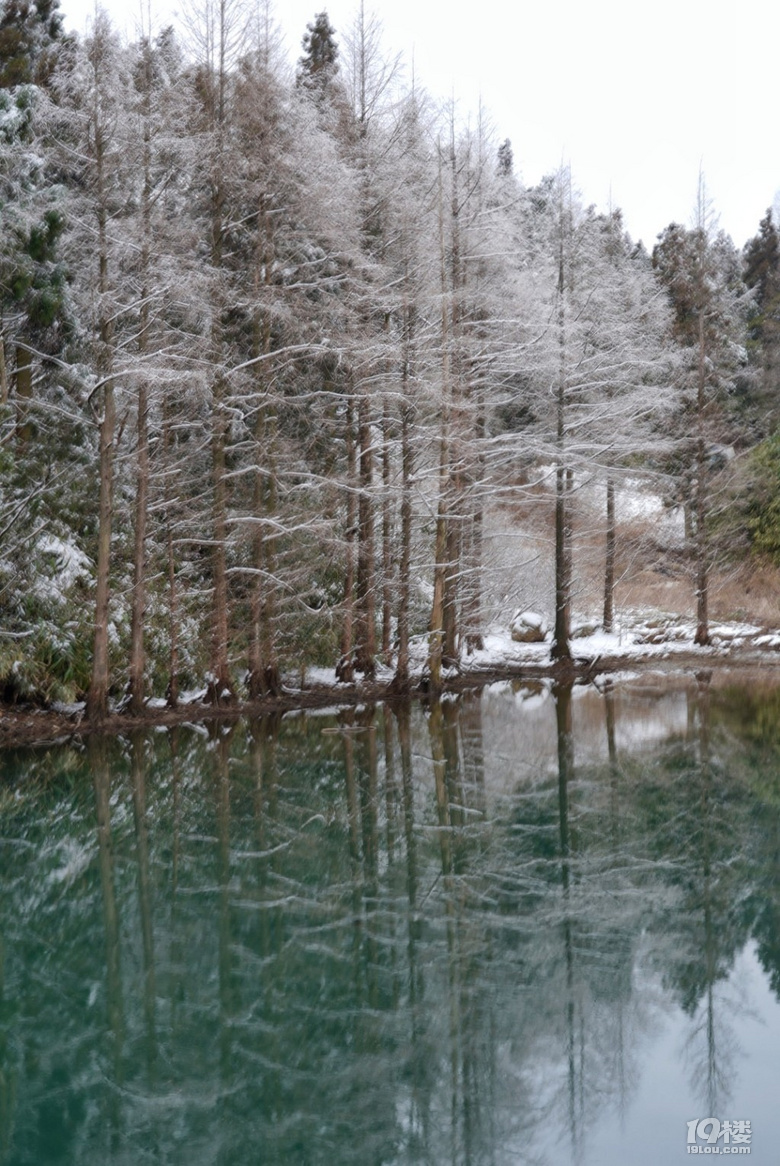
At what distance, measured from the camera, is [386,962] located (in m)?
7.01

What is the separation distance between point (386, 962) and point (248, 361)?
475 inches

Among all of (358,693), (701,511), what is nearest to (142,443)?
(358,693)

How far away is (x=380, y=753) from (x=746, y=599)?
18.2 metres

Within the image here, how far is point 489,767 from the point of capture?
13.6 metres

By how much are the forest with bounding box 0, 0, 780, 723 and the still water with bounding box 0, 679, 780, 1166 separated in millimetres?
5205

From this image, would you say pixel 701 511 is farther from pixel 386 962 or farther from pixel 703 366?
pixel 386 962

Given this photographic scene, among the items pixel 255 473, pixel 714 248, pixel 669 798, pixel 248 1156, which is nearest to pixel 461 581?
pixel 255 473

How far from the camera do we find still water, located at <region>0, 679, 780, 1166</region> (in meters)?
5.12

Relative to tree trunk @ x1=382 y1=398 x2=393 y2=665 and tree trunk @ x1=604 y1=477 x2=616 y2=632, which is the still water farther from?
tree trunk @ x1=604 y1=477 x2=616 y2=632

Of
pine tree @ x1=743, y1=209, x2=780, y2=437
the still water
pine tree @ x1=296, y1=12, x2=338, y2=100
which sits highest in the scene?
pine tree @ x1=296, y1=12, x2=338, y2=100

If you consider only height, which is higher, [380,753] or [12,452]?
[12,452]

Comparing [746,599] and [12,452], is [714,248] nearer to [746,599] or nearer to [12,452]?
[746,599]

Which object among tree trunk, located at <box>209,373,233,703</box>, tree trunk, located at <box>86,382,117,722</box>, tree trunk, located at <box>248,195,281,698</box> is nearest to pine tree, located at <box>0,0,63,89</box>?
tree trunk, located at <box>248,195,281,698</box>

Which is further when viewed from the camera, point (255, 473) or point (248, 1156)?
point (255, 473)
